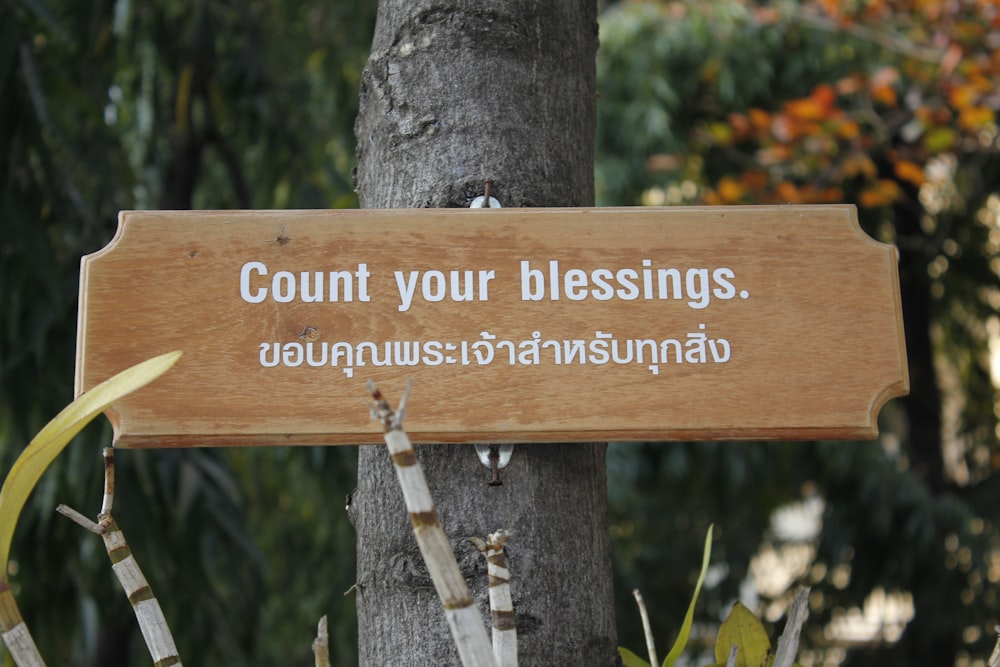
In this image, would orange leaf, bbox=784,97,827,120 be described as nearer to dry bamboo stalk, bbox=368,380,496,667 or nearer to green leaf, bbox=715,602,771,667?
green leaf, bbox=715,602,771,667

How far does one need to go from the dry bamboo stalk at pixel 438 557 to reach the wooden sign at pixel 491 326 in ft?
0.69

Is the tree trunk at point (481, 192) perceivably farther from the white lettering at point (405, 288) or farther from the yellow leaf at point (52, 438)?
the yellow leaf at point (52, 438)

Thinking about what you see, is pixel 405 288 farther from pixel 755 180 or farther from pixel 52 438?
pixel 755 180

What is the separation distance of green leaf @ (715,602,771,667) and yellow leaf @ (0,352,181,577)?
1.54 ft

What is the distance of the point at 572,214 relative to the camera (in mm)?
833

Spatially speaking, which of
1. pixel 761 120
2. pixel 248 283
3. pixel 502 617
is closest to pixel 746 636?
pixel 502 617

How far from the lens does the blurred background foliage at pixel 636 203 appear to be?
177cm

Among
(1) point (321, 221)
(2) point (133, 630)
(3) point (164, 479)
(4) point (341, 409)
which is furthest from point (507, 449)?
(2) point (133, 630)

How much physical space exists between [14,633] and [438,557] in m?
0.28

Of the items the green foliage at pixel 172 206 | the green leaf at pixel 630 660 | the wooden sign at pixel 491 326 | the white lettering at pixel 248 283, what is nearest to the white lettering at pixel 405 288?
the wooden sign at pixel 491 326

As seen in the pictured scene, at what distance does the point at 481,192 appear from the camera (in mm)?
850

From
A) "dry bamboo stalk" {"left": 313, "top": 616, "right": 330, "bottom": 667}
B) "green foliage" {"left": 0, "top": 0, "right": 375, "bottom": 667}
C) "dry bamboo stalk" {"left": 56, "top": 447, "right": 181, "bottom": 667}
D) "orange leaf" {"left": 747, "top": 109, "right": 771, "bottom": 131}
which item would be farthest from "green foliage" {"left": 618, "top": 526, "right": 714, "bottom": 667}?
"orange leaf" {"left": 747, "top": 109, "right": 771, "bottom": 131}

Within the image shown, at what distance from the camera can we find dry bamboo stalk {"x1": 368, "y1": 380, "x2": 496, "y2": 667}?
553 millimetres

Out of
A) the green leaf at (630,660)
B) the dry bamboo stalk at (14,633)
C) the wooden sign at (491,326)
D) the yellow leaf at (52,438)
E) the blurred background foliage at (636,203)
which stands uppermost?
the blurred background foliage at (636,203)
